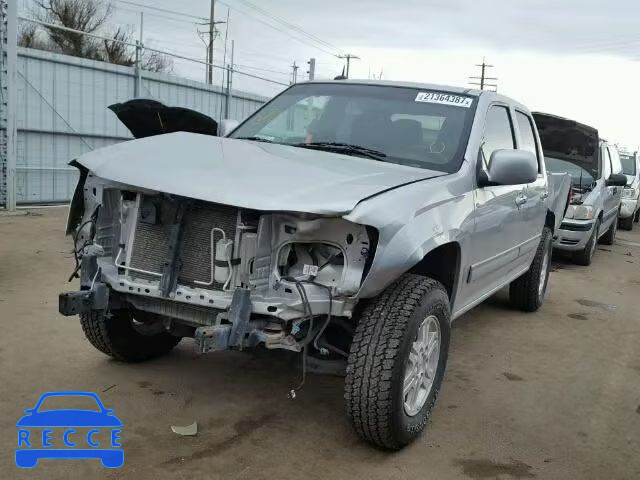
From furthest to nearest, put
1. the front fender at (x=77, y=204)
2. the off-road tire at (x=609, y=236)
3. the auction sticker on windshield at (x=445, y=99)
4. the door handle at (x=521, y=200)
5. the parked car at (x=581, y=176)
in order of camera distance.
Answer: the off-road tire at (x=609, y=236) → the parked car at (x=581, y=176) → the door handle at (x=521, y=200) → the auction sticker on windshield at (x=445, y=99) → the front fender at (x=77, y=204)

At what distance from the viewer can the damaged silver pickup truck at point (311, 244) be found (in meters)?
3.04

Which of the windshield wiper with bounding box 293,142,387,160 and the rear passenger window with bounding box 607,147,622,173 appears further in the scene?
the rear passenger window with bounding box 607,147,622,173

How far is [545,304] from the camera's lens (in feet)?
23.1

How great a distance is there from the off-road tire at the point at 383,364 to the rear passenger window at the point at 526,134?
2664 mm

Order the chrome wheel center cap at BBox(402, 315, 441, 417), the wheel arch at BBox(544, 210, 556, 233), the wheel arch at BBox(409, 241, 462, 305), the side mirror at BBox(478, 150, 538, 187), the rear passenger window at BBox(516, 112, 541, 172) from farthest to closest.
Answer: the wheel arch at BBox(544, 210, 556, 233)
the rear passenger window at BBox(516, 112, 541, 172)
the side mirror at BBox(478, 150, 538, 187)
the wheel arch at BBox(409, 241, 462, 305)
the chrome wheel center cap at BBox(402, 315, 441, 417)

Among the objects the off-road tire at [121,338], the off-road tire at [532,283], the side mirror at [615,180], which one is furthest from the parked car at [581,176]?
the off-road tire at [121,338]

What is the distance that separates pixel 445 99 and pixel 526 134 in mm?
1581

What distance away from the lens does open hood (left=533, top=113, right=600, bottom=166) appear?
993 cm

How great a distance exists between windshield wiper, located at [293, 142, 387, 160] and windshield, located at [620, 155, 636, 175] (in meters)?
13.9

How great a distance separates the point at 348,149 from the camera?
4.05 m

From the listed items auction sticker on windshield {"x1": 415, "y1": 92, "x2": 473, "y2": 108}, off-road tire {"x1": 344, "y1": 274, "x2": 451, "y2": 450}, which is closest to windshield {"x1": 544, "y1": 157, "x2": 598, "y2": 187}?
auction sticker on windshield {"x1": 415, "y1": 92, "x2": 473, "y2": 108}

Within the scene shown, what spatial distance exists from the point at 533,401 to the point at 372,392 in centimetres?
162

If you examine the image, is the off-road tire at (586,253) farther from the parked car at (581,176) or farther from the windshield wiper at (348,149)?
the windshield wiper at (348,149)

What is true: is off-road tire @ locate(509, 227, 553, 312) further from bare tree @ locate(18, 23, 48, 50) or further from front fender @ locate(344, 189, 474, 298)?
bare tree @ locate(18, 23, 48, 50)
